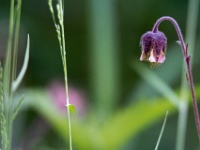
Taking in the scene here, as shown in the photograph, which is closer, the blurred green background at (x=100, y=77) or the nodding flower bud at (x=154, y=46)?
the nodding flower bud at (x=154, y=46)

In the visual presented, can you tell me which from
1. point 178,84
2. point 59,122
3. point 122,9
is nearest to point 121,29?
point 122,9

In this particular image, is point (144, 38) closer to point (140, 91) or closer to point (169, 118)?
point (140, 91)

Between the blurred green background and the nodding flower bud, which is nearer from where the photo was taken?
the nodding flower bud

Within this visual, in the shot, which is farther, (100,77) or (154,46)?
(100,77)
